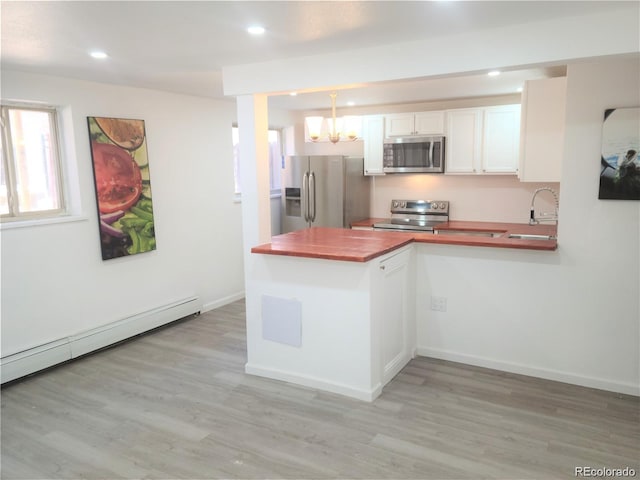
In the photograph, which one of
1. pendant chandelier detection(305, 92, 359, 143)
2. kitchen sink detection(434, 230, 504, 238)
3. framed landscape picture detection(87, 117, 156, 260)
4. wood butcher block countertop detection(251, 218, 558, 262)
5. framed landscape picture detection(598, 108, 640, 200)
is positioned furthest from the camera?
kitchen sink detection(434, 230, 504, 238)

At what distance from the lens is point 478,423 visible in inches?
116

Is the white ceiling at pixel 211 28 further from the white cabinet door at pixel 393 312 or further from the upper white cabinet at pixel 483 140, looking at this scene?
the upper white cabinet at pixel 483 140

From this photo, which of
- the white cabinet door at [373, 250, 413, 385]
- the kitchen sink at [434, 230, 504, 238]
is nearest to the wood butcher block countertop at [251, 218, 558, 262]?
the white cabinet door at [373, 250, 413, 385]

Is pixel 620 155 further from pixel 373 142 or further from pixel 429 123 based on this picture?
pixel 373 142

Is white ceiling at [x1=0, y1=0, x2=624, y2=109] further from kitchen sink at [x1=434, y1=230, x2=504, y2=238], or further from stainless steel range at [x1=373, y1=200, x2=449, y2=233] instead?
stainless steel range at [x1=373, y1=200, x2=449, y2=233]

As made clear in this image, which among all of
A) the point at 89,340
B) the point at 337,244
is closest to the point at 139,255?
the point at 89,340

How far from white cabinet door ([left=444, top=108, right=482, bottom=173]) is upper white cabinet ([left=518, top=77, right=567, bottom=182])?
1.23 metres

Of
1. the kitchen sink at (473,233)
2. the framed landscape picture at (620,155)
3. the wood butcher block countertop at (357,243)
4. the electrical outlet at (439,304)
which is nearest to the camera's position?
the framed landscape picture at (620,155)

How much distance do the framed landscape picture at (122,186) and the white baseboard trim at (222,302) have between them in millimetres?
1052

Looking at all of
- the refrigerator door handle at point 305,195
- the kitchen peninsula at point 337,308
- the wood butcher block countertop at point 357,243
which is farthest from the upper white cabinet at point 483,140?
the kitchen peninsula at point 337,308

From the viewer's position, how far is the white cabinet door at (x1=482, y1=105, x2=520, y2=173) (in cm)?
508

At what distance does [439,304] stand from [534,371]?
0.85 meters

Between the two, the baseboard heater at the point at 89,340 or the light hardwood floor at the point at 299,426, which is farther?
the baseboard heater at the point at 89,340

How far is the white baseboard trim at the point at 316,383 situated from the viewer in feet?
10.8
